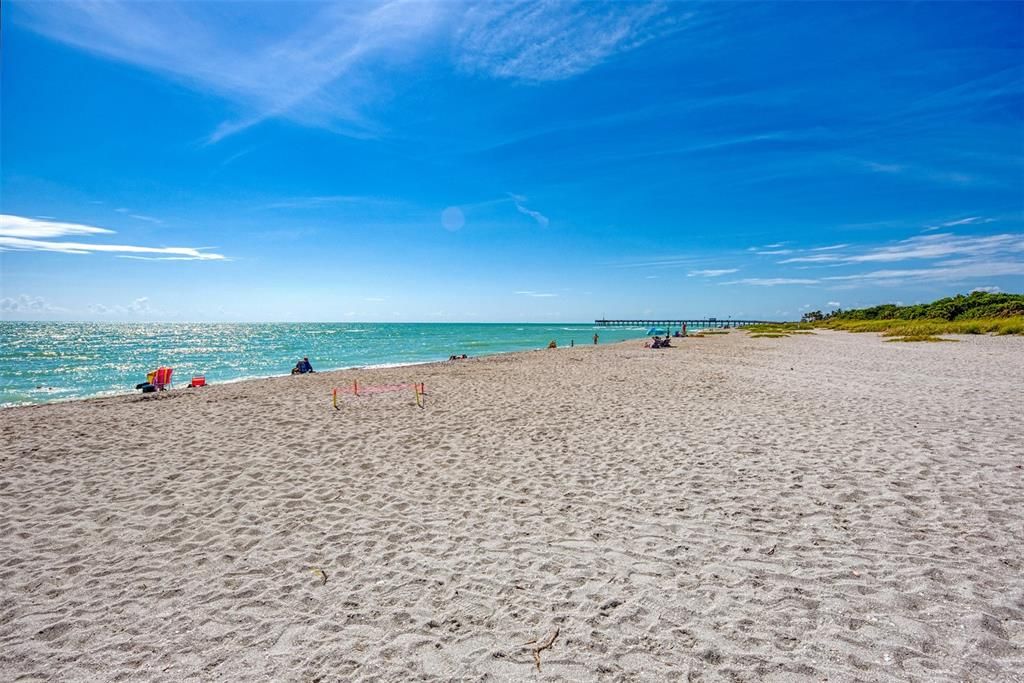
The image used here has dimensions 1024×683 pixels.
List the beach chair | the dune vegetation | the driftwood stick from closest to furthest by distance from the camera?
1. the driftwood stick
2. the beach chair
3. the dune vegetation

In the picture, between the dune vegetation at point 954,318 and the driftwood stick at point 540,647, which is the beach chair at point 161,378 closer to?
the driftwood stick at point 540,647

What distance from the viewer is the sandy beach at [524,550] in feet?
11.1

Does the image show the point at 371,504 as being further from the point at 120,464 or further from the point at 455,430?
the point at 120,464

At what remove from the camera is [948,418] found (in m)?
9.41

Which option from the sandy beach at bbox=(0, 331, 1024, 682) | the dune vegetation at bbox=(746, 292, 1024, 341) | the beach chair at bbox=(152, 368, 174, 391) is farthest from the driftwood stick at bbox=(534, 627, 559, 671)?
the dune vegetation at bbox=(746, 292, 1024, 341)

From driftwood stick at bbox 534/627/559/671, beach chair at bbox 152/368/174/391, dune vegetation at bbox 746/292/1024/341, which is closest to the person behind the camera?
driftwood stick at bbox 534/627/559/671

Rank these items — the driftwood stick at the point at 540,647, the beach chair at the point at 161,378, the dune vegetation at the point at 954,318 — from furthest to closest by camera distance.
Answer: the dune vegetation at the point at 954,318
the beach chair at the point at 161,378
the driftwood stick at the point at 540,647

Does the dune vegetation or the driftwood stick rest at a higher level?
the dune vegetation

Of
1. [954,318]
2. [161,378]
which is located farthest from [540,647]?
[954,318]

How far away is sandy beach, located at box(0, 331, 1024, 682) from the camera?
11.1ft

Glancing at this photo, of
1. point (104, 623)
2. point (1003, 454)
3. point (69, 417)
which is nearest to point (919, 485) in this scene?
point (1003, 454)

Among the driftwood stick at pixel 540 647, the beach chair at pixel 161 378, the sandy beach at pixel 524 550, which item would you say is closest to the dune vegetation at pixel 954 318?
the sandy beach at pixel 524 550

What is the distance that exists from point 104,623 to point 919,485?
9.26m

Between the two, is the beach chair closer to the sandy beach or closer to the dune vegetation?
the sandy beach
